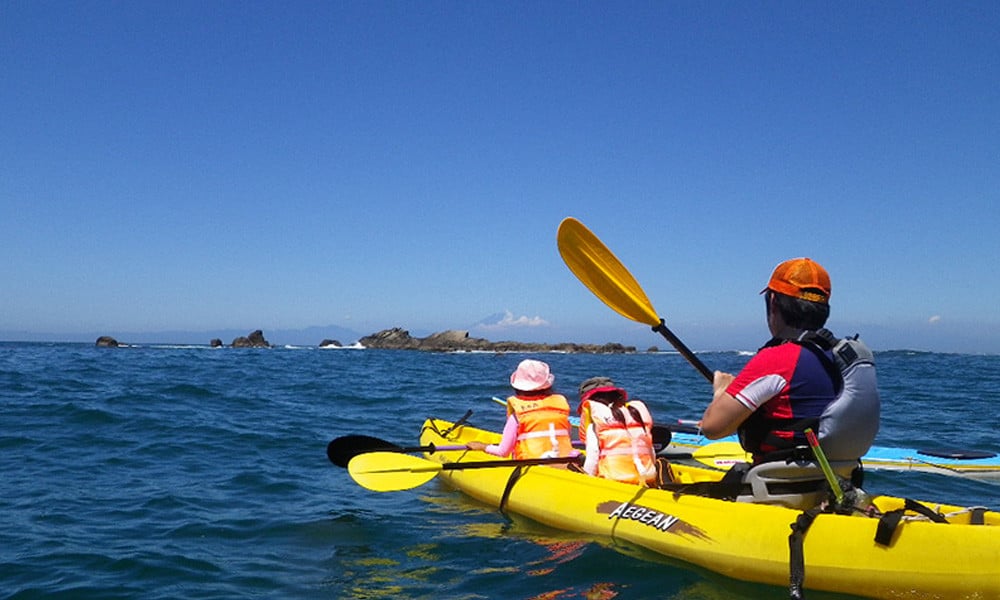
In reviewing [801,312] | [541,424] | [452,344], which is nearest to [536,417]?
[541,424]

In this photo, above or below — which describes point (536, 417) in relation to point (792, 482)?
above

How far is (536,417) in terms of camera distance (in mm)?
7016

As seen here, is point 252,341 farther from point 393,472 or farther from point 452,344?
point 393,472

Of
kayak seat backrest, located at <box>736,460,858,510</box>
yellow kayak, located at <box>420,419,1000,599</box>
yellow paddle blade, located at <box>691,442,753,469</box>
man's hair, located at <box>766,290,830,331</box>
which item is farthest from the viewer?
yellow paddle blade, located at <box>691,442,753,469</box>

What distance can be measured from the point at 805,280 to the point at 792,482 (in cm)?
125

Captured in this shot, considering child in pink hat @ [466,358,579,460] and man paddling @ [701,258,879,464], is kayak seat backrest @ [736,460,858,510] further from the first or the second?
child in pink hat @ [466,358,579,460]

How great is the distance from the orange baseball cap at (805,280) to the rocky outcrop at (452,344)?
70.7m

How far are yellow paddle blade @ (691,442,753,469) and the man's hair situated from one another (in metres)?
4.87

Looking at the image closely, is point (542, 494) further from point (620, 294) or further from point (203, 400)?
point (203, 400)

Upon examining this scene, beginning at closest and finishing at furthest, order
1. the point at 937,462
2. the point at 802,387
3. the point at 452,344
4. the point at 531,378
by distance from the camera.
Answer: the point at 802,387, the point at 531,378, the point at 937,462, the point at 452,344

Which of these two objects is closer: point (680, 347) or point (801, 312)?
point (801, 312)

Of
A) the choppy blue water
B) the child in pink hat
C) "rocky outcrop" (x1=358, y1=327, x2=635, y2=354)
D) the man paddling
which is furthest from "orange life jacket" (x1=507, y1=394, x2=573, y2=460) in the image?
"rocky outcrop" (x1=358, y1=327, x2=635, y2=354)

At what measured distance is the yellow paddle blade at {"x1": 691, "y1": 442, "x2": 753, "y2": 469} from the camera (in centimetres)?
904

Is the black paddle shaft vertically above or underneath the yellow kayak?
above
